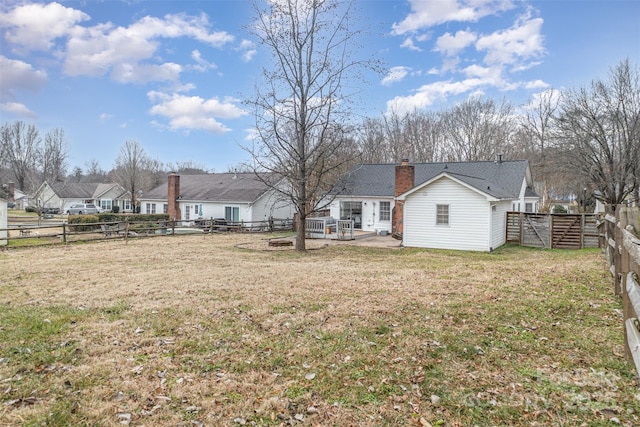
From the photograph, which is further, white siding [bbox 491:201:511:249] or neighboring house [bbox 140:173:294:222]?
neighboring house [bbox 140:173:294:222]

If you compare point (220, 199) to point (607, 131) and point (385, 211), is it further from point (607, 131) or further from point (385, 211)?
point (607, 131)

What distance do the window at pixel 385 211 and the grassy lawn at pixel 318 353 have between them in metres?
16.2

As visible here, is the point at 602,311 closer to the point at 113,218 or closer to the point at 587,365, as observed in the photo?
the point at 587,365

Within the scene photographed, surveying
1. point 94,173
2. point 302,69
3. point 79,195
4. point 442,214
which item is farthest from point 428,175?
point 94,173

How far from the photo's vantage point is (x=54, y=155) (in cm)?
6769

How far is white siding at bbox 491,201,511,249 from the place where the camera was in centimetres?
1792

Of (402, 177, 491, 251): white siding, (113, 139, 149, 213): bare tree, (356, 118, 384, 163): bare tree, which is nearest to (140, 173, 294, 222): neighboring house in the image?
(113, 139, 149, 213): bare tree

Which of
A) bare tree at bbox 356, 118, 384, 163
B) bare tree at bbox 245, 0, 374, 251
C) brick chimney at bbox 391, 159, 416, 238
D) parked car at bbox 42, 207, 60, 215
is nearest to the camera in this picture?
bare tree at bbox 245, 0, 374, 251

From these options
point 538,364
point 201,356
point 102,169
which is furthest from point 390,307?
point 102,169

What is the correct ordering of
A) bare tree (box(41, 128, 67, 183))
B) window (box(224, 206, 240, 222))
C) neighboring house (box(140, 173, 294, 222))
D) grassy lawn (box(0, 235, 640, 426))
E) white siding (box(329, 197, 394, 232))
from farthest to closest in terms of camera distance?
bare tree (box(41, 128, 67, 183)) → window (box(224, 206, 240, 222)) → neighboring house (box(140, 173, 294, 222)) → white siding (box(329, 197, 394, 232)) → grassy lawn (box(0, 235, 640, 426))

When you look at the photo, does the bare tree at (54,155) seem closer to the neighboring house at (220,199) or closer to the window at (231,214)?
the neighboring house at (220,199)

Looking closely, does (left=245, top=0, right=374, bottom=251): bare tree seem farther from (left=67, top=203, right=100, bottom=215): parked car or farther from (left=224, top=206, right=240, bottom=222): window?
(left=67, top=203, right=100, bottom=215): parked car

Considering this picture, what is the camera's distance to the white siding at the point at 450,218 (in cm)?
1741

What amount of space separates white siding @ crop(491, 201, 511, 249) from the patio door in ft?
30.5
